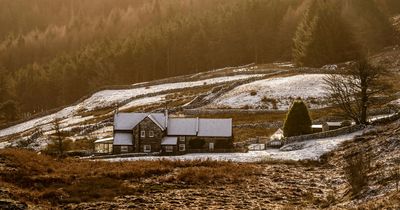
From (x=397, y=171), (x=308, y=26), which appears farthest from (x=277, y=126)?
(x=308, y=26)

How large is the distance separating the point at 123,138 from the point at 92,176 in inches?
997

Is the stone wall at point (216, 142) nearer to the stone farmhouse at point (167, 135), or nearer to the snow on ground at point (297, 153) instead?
the stone farmhouse at point (167, 135)

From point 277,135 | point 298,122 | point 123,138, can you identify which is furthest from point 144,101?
point 298,122

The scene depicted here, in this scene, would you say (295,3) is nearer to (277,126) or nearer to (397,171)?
(277,126)

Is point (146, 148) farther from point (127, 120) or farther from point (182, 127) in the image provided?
point (182, 127)

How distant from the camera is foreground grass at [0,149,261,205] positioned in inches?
1299

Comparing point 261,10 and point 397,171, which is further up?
point 261,10

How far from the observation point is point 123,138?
2564 inches

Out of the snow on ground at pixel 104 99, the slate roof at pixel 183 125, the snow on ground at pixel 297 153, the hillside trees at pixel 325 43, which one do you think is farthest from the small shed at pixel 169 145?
the hillside trees at pixel 325 43

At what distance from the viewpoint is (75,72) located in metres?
145

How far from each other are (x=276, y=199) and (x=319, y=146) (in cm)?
2032

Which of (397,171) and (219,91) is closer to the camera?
(397,171)

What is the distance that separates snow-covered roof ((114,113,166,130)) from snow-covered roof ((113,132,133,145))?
817 millimetres

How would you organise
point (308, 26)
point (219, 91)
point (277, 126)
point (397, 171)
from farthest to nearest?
point (308, 26) → point (219, 91) → point (277, 126) → point (397, 171)
